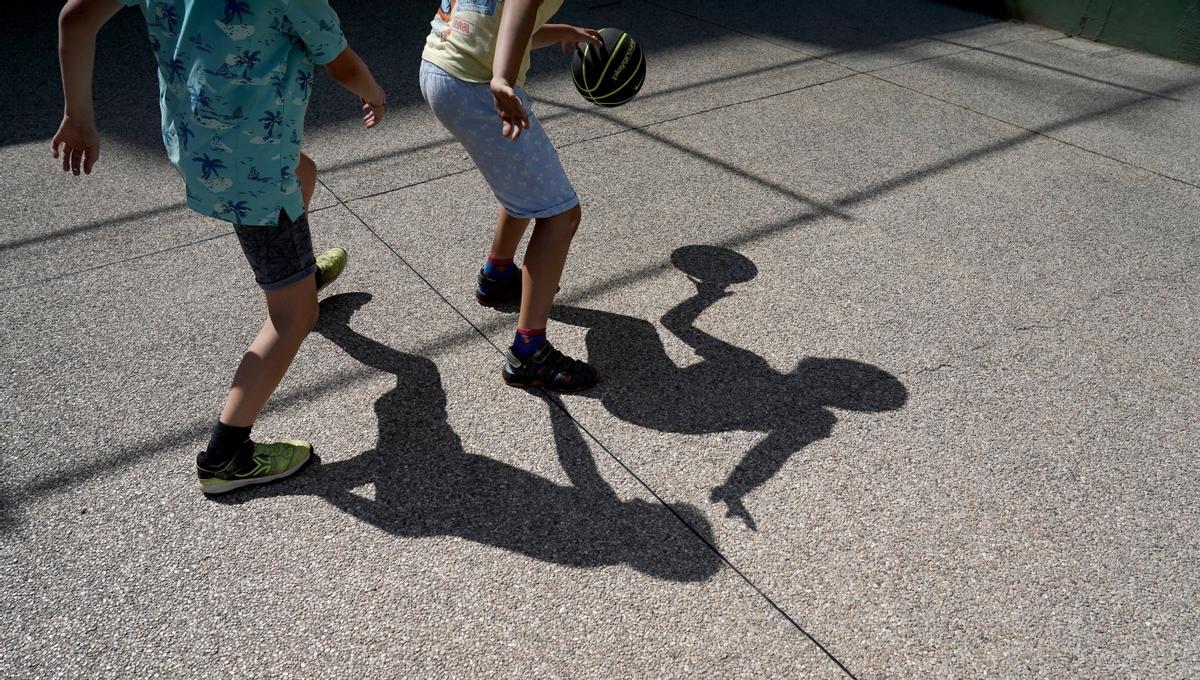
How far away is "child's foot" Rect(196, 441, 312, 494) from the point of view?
258 cm

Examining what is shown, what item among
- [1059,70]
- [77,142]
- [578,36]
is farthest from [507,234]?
[1059,70]

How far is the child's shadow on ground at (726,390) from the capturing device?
290cm

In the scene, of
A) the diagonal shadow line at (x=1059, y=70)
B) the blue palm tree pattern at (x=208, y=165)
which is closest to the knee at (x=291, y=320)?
the blue palm tree pattern at (x=208, y=165)

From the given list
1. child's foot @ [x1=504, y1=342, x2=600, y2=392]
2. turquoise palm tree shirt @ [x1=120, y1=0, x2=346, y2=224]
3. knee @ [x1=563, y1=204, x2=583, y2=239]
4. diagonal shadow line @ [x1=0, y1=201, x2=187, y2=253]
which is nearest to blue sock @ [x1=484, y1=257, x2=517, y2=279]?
child's foot @ [x1=504, y1=342, x2=600, y2=392]

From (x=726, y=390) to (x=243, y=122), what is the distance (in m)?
1.75

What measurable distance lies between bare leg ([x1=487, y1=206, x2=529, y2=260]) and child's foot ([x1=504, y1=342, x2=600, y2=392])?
0.54 metres

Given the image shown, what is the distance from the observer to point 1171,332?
355 cm

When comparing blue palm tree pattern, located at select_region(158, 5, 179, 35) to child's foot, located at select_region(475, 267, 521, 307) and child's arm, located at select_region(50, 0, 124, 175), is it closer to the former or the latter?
child's arm, located at select_region(50, 0, 124, 175)

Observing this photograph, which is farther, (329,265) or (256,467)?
Answer: (329,265)

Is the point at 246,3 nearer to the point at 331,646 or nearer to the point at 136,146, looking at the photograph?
the point at 331,646

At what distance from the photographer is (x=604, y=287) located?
12.3 ft

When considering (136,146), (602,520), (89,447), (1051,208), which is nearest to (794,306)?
(602,520)

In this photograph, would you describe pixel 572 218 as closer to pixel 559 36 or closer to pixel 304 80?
pixel 559 36

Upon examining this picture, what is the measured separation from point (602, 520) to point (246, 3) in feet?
5.29
